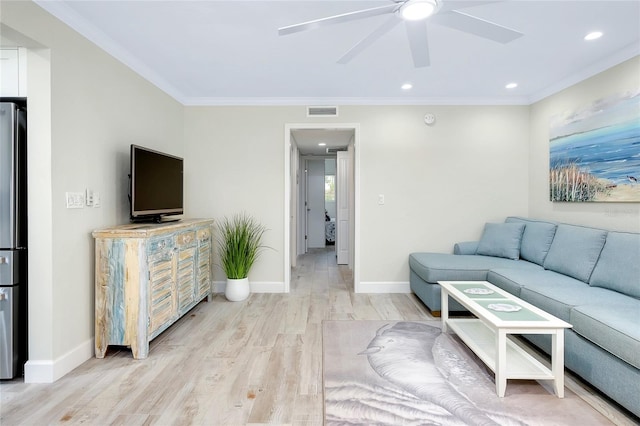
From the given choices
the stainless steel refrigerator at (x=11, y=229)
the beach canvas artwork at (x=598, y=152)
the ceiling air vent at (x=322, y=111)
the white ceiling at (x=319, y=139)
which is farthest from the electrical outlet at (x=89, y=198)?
the beach canvas artwork at (x=598, y=152)

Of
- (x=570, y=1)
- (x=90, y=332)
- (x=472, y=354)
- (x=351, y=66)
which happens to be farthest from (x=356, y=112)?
(x=90, y=332)

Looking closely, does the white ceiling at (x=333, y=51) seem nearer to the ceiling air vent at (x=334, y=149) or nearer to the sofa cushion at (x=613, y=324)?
the sofa cushion at (x=613, y=324)

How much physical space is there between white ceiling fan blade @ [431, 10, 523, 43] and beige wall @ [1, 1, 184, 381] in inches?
95.0

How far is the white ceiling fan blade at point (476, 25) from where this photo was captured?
176cm

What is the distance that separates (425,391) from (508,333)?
2.16 ft

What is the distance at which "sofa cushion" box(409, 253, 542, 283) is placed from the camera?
3.32 metres

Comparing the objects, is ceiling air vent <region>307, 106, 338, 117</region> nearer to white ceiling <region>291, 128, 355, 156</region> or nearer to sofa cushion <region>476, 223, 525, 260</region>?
white ceiling <region>291, 128, 355, 156</region>

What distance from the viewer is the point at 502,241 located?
375 cm

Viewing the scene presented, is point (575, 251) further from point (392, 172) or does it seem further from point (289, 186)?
point (289, 186)

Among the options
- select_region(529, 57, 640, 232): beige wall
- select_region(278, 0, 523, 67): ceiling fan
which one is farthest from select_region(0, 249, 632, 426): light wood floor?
select_region(278, 0, 523, 67): ceiling fan

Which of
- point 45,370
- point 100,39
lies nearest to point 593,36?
point 100,39

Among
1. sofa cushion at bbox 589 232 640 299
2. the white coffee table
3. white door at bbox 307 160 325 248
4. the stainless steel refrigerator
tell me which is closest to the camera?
the white coffee table

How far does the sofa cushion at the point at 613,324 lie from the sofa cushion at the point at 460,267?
1048 mm

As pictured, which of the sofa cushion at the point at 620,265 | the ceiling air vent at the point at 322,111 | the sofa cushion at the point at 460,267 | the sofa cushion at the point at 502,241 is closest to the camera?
the sofa cushion at the point at 620,265
